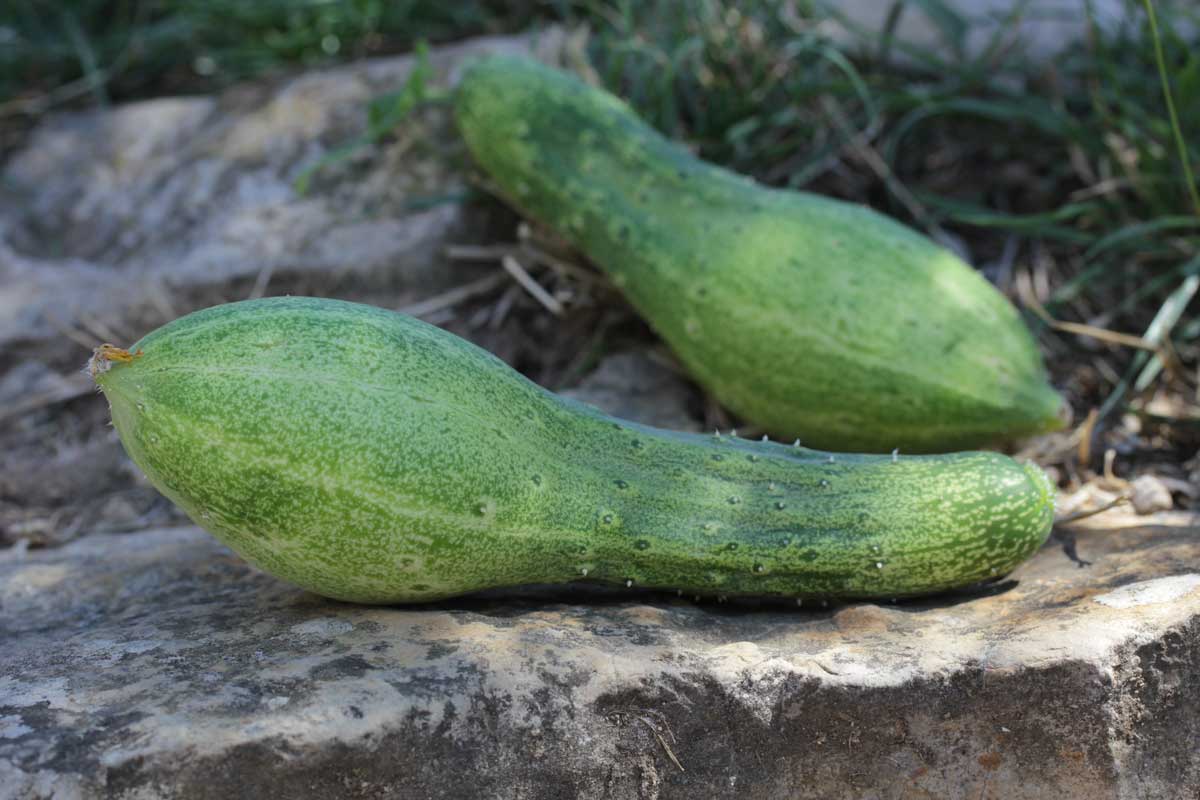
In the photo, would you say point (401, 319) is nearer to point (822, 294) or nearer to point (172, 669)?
point (172, 669)

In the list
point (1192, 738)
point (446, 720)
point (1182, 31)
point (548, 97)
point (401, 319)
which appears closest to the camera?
point (446, 720)

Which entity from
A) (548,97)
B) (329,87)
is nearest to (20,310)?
(329,87)

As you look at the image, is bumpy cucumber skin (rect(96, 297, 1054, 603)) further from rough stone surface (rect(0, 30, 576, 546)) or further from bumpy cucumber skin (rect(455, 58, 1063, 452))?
rough stone surface (rect(0, 30, 576, 546))

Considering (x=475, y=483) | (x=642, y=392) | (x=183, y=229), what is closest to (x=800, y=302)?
(x=642, y=392)

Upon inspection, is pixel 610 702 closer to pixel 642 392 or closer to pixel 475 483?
pixel 475 483

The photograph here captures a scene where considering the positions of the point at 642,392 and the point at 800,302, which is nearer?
the point at 800,302

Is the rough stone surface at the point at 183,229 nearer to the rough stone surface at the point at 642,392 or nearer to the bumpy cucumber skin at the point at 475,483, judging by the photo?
the rough stone surface at the point at 642,392

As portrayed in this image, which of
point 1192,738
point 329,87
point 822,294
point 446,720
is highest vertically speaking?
point 329,87
